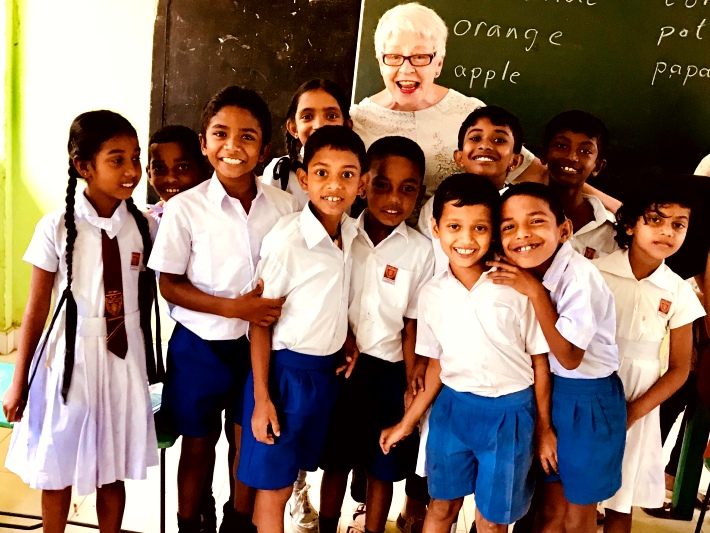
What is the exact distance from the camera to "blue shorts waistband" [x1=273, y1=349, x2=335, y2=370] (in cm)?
152

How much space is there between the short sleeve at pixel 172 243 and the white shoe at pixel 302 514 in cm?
108

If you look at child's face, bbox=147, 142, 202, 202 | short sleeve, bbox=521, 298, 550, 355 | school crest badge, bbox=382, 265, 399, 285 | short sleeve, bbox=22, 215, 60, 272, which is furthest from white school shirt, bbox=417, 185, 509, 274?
short sleeve, bbox=22, 215, 60, 272

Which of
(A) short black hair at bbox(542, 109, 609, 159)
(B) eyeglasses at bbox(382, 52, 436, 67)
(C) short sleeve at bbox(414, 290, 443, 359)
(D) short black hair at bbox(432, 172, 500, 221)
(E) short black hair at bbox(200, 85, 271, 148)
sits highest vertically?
(B) eyeglasses at bbox(382, 52, 436, 67)

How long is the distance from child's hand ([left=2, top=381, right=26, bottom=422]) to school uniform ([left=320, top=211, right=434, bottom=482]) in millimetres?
832

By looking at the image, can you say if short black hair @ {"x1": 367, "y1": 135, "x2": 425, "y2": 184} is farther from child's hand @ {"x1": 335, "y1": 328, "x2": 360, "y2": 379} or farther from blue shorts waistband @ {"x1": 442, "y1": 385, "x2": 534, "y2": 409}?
blue shorts waistband @ {"x1": 442, "y1": 385, "x2": 534, "y2": 409}

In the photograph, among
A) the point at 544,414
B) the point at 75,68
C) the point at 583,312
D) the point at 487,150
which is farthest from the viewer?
the point at 75,68

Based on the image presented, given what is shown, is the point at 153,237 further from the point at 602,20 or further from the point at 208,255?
the point at 602,20

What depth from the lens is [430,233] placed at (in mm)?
1665

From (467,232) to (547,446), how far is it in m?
0.59

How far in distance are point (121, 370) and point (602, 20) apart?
8.04ft

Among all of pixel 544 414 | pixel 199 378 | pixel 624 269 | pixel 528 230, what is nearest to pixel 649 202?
pixel 624 269

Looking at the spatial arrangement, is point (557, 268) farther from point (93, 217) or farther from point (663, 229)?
point (93, 217)

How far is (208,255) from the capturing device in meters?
1.53

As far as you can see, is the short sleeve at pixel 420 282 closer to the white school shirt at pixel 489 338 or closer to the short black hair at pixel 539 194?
the white school shirt at pixel 489 338
